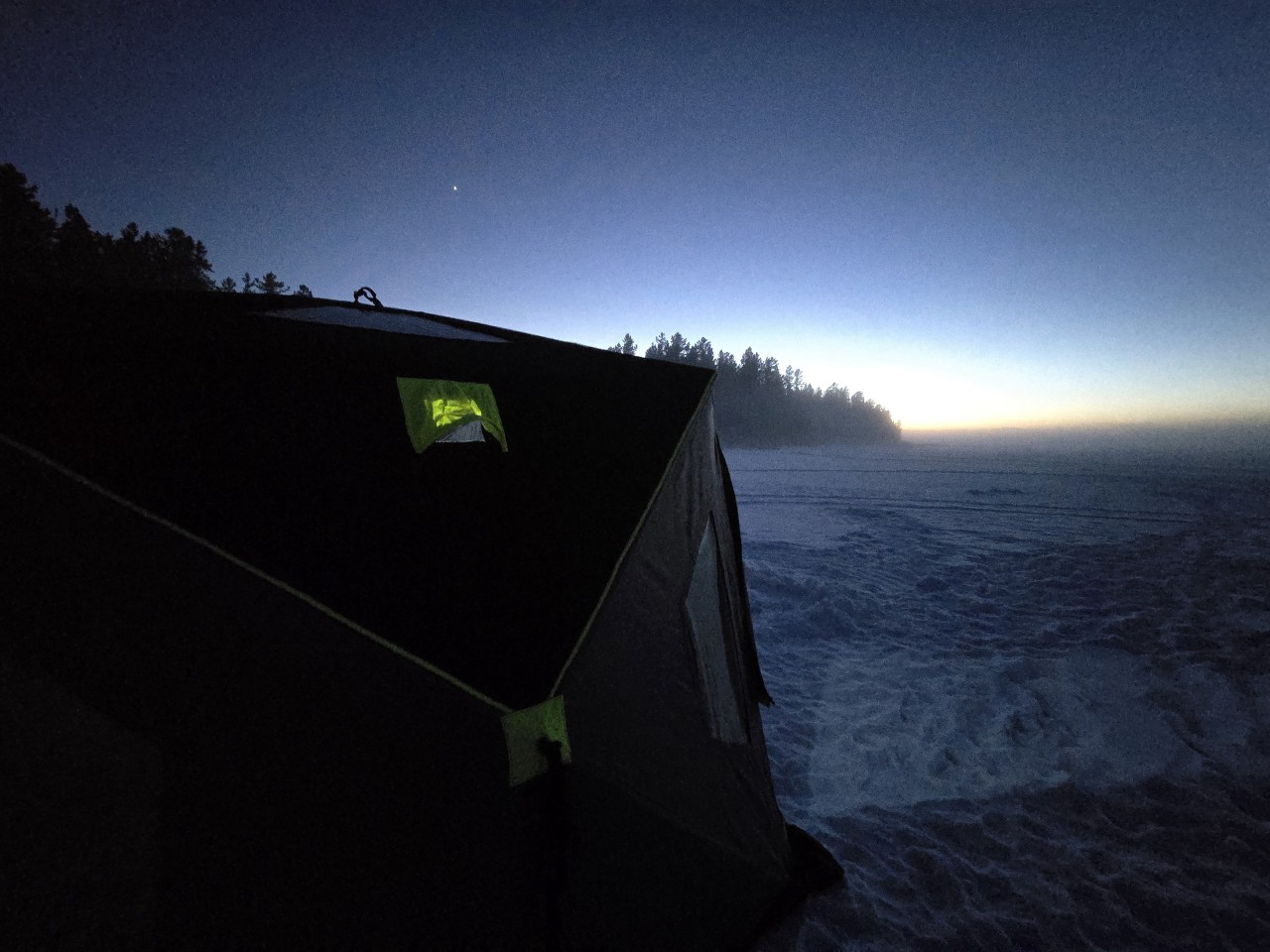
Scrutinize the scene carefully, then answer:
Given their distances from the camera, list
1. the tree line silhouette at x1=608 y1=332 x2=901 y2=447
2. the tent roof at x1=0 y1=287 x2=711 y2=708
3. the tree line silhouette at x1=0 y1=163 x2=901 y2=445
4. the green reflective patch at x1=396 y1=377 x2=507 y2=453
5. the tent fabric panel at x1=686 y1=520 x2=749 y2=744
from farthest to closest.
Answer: the tree line silhouette at x1=608 y1=332 x2=901 y2=447
the tree line silhouette at x1=0 y1=163 x2=901 y2=445
the tent fabric panel at x1=686 y1=520 x2=749 y2=744
the green reflective patch at x1=396 y1=377 x2=507 y2=453
the tent roof at x1=0 y1=287 x2=711 y2=708

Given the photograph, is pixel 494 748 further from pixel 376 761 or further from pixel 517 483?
pixel 517 483

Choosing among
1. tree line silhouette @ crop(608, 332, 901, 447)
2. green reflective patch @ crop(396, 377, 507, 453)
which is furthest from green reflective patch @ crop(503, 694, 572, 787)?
tree line silhouette @ crop(608, 332, 901, 447)

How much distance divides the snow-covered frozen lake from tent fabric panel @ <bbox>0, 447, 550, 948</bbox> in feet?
7.68

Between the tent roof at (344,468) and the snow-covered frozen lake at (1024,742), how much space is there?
2.50 m

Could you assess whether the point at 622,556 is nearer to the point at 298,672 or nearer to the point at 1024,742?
the point at 298,672

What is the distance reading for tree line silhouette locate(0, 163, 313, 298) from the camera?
1703cm

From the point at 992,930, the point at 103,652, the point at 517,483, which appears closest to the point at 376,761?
the point at 103,652

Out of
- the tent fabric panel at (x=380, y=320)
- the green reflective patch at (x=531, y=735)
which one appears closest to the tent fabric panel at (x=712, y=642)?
the green reflective patch at (x=531, y=735)

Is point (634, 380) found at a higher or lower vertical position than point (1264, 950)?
higher

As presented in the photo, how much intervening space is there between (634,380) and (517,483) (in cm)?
125

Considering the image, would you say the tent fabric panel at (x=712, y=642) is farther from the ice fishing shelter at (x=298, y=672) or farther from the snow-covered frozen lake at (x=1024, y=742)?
the snow-covered frozen lake at (x=1024, y=742)

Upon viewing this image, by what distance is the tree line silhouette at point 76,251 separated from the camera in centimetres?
1703

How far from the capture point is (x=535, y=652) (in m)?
1.39

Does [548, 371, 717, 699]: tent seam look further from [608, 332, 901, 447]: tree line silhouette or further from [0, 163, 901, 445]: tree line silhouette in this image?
[608, 332, 901, 447]: tree line silhouette
